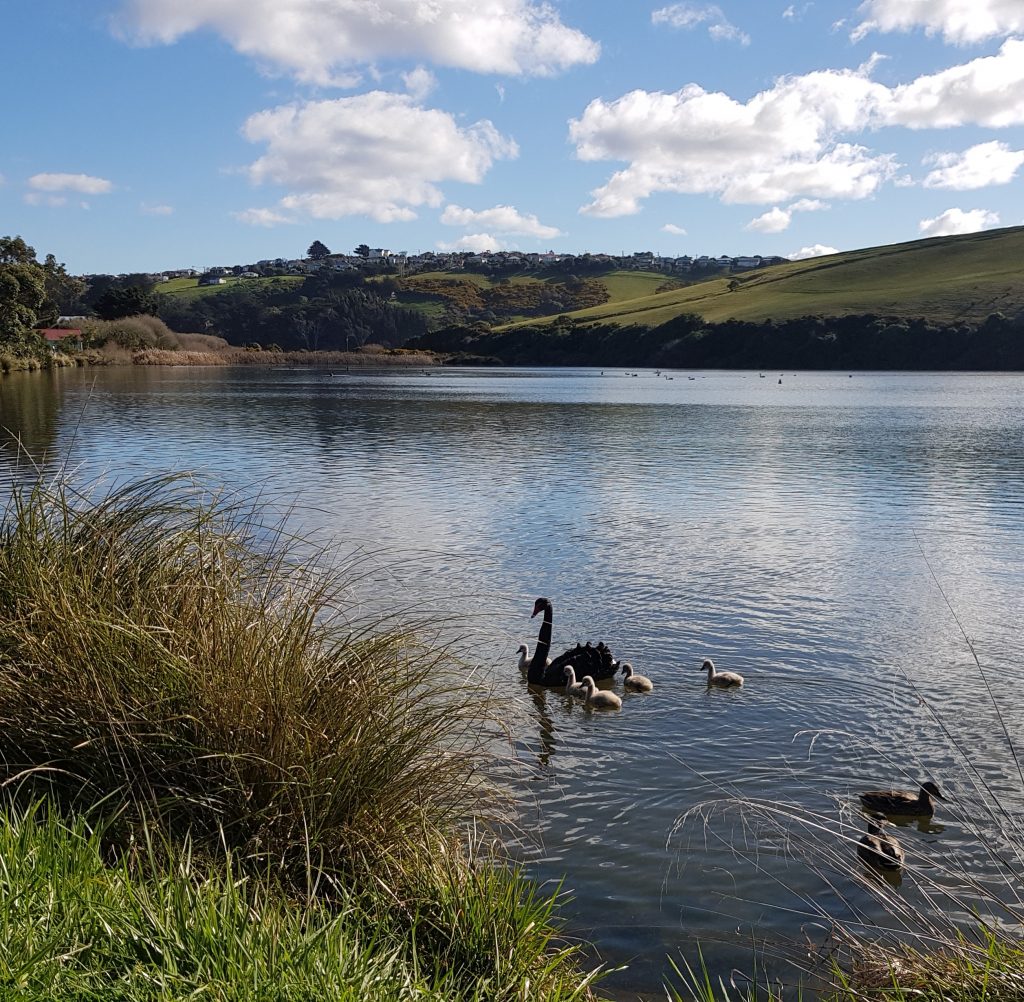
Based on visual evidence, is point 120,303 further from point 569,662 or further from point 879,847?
point 879,847

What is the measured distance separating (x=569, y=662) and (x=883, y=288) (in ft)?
447

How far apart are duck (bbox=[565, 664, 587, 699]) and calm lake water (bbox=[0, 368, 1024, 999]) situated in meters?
0.19

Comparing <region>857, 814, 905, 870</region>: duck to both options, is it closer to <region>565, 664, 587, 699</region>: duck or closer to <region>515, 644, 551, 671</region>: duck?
<region>565, 664, 587, 699</region>: duck

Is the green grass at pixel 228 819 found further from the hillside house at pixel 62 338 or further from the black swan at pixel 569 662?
the hillside house at pixel 62 338

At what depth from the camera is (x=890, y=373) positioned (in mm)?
106188

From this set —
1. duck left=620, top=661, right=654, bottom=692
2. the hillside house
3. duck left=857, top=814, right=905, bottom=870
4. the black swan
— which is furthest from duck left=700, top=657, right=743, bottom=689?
the hillside house

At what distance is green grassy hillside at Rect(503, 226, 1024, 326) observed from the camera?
389 feet

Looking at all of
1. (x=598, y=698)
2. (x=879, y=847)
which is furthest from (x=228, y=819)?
(x=598, y=698)

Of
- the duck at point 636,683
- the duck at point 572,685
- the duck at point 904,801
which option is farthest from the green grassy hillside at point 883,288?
the duck at point 904,801

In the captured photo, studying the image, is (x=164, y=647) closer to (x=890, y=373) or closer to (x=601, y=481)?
(x=601, y=481)

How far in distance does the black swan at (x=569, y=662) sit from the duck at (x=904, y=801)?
3491mm

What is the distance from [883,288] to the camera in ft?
443

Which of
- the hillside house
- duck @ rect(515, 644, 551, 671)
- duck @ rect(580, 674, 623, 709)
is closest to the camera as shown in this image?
duck @ rect(580, 674, 623, 709)

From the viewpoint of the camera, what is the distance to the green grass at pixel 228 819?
147 inches
